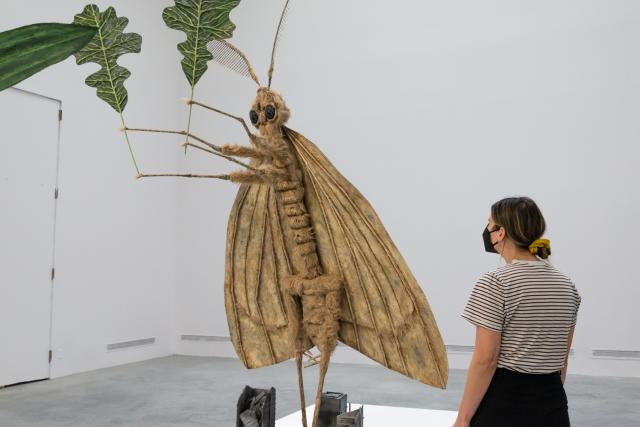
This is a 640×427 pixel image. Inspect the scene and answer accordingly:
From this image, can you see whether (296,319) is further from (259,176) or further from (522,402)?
(522,402)

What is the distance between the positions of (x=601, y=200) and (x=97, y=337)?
4.94 metres

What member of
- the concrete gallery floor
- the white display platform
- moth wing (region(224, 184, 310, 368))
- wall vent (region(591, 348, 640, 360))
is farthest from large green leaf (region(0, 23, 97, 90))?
wall vent (region(591, 348, 640, 360))

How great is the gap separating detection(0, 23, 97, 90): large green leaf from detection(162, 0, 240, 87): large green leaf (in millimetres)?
976

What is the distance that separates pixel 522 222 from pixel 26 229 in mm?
4594

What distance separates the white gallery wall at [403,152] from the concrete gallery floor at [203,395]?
61cm

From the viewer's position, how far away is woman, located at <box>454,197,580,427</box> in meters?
1.56

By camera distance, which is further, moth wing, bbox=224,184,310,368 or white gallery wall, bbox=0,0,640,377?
white gallery wall, bbox=0,0,640,377

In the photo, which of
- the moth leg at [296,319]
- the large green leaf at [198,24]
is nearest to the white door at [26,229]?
the moth leg at [296,319]

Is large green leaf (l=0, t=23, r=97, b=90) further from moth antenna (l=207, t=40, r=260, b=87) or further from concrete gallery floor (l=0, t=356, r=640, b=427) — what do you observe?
concrete gallery floor (l=0, t=356, r=640, b=427)

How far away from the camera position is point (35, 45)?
0.29 meters

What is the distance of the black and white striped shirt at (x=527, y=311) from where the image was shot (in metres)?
1.56

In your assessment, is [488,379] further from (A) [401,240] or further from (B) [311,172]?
(A) [401,240]

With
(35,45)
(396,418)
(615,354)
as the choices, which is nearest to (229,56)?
(35,45)

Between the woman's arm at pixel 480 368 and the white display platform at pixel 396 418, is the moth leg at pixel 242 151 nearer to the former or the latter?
the woman's arm at pixel 480 368
